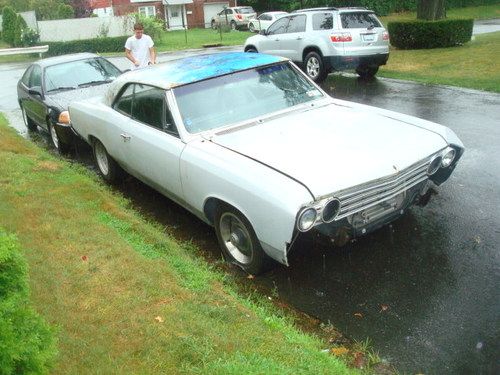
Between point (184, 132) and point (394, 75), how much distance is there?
32.3ft

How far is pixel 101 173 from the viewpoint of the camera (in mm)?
7090

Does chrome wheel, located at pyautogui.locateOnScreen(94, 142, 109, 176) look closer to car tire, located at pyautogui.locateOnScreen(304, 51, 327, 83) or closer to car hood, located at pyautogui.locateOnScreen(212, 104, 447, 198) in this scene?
car hood, located at pyautogui.locateOnScreen(212, 104, 447, 198)

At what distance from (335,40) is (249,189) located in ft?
29.5

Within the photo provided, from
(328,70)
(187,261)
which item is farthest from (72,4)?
(187,261)

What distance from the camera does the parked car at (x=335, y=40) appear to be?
1203 cm

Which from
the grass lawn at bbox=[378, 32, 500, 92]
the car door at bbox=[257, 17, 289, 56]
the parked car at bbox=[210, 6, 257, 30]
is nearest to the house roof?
the grass lawn at bbox=[378, 32, 500, 92]

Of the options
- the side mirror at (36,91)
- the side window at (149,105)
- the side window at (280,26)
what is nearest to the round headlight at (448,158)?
the side window at (149,105)

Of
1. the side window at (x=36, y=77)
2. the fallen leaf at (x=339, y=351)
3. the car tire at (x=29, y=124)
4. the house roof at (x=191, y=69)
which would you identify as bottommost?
the fallen leaf at (x=339, y=351)

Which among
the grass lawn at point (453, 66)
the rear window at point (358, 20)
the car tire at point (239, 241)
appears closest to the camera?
the car tire at point (239, 241)

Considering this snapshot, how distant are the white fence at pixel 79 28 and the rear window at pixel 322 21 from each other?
25.2m

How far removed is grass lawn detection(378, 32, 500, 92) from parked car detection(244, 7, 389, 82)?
1.25 m

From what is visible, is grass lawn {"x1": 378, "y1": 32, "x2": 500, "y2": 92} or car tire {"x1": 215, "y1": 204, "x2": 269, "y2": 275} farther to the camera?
grass lawn {"x1": 378, "y1": 32, "x2": 500, "y2": 92}

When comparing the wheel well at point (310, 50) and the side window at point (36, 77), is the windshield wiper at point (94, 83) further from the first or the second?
the wheel well at point (310, 50)

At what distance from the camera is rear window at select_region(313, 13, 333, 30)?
40.3 ft
